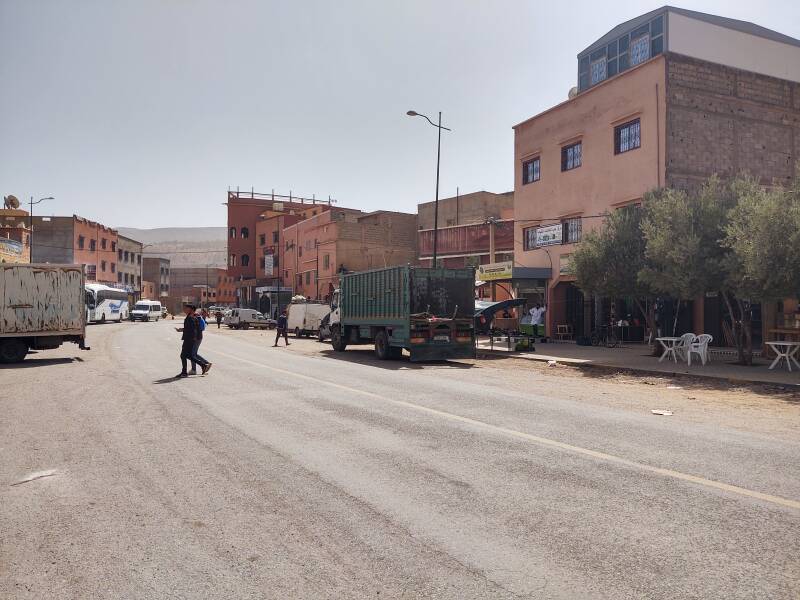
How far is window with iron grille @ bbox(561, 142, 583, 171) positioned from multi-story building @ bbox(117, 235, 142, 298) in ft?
231

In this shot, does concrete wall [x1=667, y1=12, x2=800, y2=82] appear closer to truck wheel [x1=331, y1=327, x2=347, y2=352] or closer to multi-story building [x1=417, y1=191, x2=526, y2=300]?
multi-story building [x1=417, y1=191, x2=526, y2=300]

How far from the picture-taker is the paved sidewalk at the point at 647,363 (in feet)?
48.1

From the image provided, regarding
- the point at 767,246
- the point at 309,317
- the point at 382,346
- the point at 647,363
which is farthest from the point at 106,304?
the point at 767,246

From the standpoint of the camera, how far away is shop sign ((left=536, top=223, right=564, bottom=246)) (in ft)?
95.1

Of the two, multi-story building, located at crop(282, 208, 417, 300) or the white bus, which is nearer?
the white bus

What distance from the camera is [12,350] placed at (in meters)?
18.5

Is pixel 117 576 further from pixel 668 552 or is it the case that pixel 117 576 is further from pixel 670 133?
pixel 670 133

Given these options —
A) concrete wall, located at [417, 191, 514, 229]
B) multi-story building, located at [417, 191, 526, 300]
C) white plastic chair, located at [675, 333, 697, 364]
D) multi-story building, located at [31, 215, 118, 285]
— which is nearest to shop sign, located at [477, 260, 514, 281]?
multi-story building, located at [417, 191, 526, 300]

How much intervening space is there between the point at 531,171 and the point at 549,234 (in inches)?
160

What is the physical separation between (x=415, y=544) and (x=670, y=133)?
2336 cm

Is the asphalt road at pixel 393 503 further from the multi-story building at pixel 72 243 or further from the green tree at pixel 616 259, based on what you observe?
the multi-story building at pixel 72 243

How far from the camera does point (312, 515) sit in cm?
463

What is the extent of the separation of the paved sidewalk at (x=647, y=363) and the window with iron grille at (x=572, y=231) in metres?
5.32

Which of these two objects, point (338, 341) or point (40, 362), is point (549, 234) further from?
point (40, 362)
